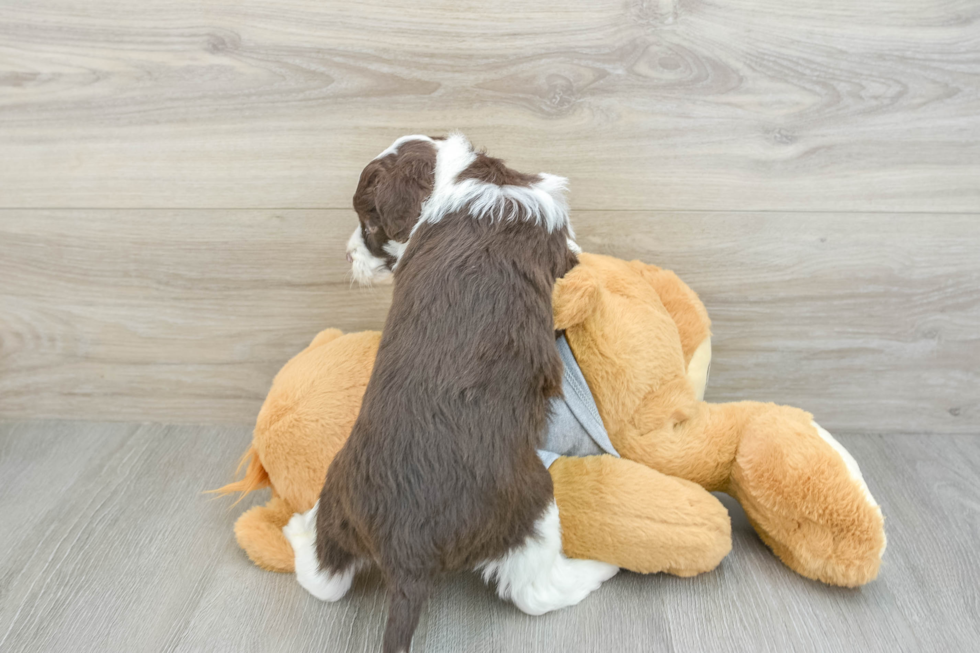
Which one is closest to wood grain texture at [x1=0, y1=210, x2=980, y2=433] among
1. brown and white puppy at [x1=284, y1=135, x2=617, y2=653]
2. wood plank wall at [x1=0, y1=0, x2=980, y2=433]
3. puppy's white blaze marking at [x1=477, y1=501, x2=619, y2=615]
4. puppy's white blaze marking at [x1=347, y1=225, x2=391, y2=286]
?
wood plank wall at [x1=0, y1=0, x2=980, y2=433]

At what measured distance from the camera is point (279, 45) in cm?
Answer: 110

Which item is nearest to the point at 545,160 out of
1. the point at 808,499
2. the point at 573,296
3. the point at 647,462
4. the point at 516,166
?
the point at 516,166

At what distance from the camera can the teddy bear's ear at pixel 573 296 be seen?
2.84ft

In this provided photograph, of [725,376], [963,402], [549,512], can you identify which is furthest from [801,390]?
[549,512]

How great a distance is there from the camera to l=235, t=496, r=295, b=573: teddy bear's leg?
3.18 ft

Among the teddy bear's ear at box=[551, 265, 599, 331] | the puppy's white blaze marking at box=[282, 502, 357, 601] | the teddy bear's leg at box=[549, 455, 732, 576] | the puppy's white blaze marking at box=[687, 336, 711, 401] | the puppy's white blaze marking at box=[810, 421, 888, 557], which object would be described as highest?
the teddy bear's ear at box=[551, 265, 599, 331]

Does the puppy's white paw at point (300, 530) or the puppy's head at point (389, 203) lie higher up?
the puppy's head at point (389, 203)

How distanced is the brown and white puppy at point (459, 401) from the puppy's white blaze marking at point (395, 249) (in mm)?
18

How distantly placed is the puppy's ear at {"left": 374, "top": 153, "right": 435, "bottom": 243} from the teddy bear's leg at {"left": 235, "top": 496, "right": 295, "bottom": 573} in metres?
0.46

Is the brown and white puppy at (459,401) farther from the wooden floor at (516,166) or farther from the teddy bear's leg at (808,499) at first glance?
the teddy bear's leg at (808,499)

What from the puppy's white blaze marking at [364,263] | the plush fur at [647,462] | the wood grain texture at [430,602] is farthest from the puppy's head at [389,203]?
the wood grain texture at [430,602]

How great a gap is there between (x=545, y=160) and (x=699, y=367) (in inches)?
15.8

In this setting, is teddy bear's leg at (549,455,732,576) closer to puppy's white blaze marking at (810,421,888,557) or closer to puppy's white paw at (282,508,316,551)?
A: puppy's white blaze marking at (810,421,888,557)

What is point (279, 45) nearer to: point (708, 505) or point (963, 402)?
point (708, 505)
